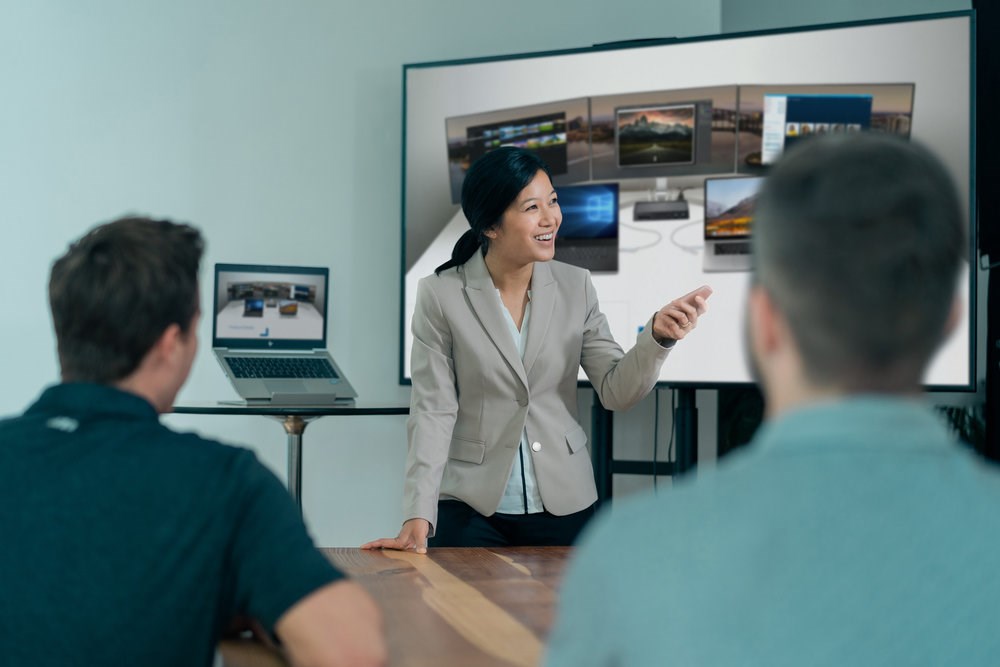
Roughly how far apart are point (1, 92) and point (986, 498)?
14.1ft

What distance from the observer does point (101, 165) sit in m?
4.12

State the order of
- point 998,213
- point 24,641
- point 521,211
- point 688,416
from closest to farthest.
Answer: point 24,641 < point 521,211 < point 998,213 < point 688,416

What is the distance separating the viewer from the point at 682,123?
141 inches

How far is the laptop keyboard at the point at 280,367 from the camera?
11.9 ft

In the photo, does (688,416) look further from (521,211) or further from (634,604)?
(634,604)

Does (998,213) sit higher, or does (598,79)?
(598,79)

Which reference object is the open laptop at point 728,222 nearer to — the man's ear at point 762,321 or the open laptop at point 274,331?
the open laptop at point 274,331

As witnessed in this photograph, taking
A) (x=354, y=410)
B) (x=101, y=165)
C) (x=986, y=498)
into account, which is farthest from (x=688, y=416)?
(x=986, y=498)

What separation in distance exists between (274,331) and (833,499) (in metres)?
3.46

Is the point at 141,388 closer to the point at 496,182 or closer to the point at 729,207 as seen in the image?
the point at 496,182

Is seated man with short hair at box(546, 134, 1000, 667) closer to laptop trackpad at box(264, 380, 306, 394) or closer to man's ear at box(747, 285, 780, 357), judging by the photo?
→ man's ear at box(747, 285, 780, 357)

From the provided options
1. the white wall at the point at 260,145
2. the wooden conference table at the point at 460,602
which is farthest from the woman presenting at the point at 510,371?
the white wall at the point at 260,145

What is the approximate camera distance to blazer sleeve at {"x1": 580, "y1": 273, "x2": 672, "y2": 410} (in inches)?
89.6

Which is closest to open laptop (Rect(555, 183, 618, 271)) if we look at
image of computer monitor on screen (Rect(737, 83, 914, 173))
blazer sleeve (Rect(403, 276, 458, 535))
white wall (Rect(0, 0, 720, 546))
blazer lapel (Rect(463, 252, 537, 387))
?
image of computer monitor on screen (Rect(737, 83, 914, 173))
